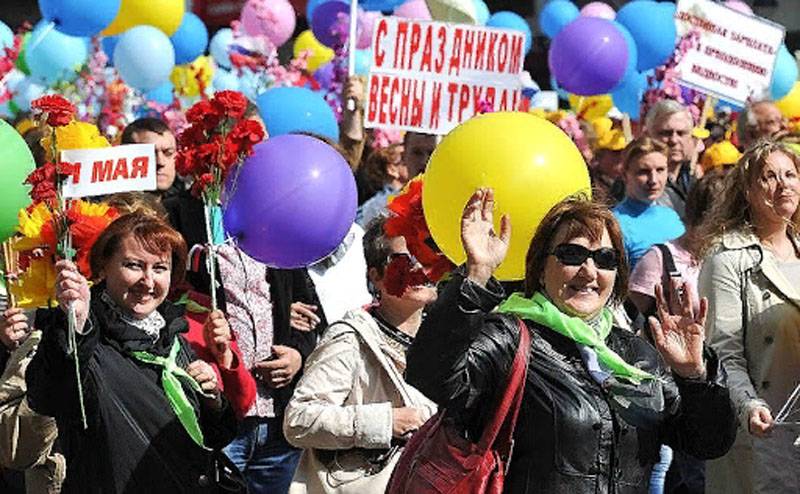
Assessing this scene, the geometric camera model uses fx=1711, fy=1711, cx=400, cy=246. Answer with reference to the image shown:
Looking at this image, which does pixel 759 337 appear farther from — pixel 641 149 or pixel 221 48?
pixel 221 48

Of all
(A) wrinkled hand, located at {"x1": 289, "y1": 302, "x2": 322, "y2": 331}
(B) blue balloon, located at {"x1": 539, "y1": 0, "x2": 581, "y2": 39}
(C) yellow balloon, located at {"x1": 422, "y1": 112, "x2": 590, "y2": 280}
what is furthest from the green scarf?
(B) blue balloon, located at {"x1": 539, "y1": 0, "x2": 581, "y2": 39}

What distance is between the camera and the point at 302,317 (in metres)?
6.42

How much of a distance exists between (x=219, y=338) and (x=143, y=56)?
24.2ft

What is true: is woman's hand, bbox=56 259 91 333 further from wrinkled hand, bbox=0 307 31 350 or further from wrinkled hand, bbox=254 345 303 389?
wrinkled hand, bbox=254 345 303 389

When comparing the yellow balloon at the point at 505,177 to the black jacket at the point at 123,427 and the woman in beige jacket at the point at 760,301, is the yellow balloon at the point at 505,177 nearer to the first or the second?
the black jacket at the point at 123,427

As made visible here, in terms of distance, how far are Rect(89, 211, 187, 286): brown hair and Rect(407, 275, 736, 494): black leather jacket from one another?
1220mm

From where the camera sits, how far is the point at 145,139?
718 centimetres

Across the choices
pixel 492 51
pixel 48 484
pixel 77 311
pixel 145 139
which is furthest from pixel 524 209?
pixel 145 139

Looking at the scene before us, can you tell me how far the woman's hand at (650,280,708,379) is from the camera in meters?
4.16

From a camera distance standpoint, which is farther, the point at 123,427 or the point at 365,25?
the point at 365,25

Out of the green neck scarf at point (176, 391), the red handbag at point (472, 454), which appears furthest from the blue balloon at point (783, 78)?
the red handbag at point (472, 454)

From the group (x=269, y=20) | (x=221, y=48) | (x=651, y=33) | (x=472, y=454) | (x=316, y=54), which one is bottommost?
(x=221, y=48)

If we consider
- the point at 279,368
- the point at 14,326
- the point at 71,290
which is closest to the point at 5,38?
the point at 279,368

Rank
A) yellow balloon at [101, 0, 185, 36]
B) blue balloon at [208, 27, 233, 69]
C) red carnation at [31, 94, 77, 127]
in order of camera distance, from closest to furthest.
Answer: red carnation at [31, 94, 77, 127] → yellow balloon at [101, 0, 185, 36] → blue balloon at [208, 27, 233, 69]
